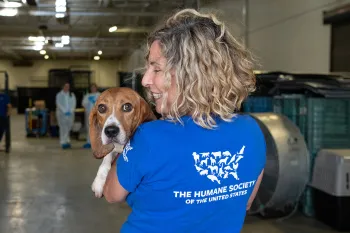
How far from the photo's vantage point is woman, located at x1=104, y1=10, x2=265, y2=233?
1.08 meters

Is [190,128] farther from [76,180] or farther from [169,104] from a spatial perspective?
[76,180]

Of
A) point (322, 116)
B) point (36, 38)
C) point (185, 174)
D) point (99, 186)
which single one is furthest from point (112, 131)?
point (36, 38)

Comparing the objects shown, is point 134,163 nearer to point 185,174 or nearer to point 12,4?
point 185,174

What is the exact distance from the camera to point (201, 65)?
111cm

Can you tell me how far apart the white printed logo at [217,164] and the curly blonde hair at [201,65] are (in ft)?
0.25

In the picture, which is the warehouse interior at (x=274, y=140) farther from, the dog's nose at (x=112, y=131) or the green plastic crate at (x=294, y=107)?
the dog's nose at (x=112, y=131)

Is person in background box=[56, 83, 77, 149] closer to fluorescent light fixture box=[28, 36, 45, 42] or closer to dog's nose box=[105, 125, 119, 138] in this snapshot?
fluorescent light fixture box=[28, 36, 45, 42]

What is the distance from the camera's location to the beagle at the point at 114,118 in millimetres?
1490

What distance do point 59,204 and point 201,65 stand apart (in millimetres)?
5360

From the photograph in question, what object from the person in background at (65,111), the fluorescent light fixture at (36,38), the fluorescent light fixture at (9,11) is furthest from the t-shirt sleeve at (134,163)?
the fluorescent light fixture at (36,38)

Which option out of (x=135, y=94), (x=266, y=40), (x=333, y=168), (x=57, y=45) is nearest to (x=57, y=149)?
(x=266, y=40)

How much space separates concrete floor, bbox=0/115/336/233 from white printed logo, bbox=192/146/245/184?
375 cm

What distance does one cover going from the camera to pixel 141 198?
113 cm

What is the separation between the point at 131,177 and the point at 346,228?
421 centimetres
